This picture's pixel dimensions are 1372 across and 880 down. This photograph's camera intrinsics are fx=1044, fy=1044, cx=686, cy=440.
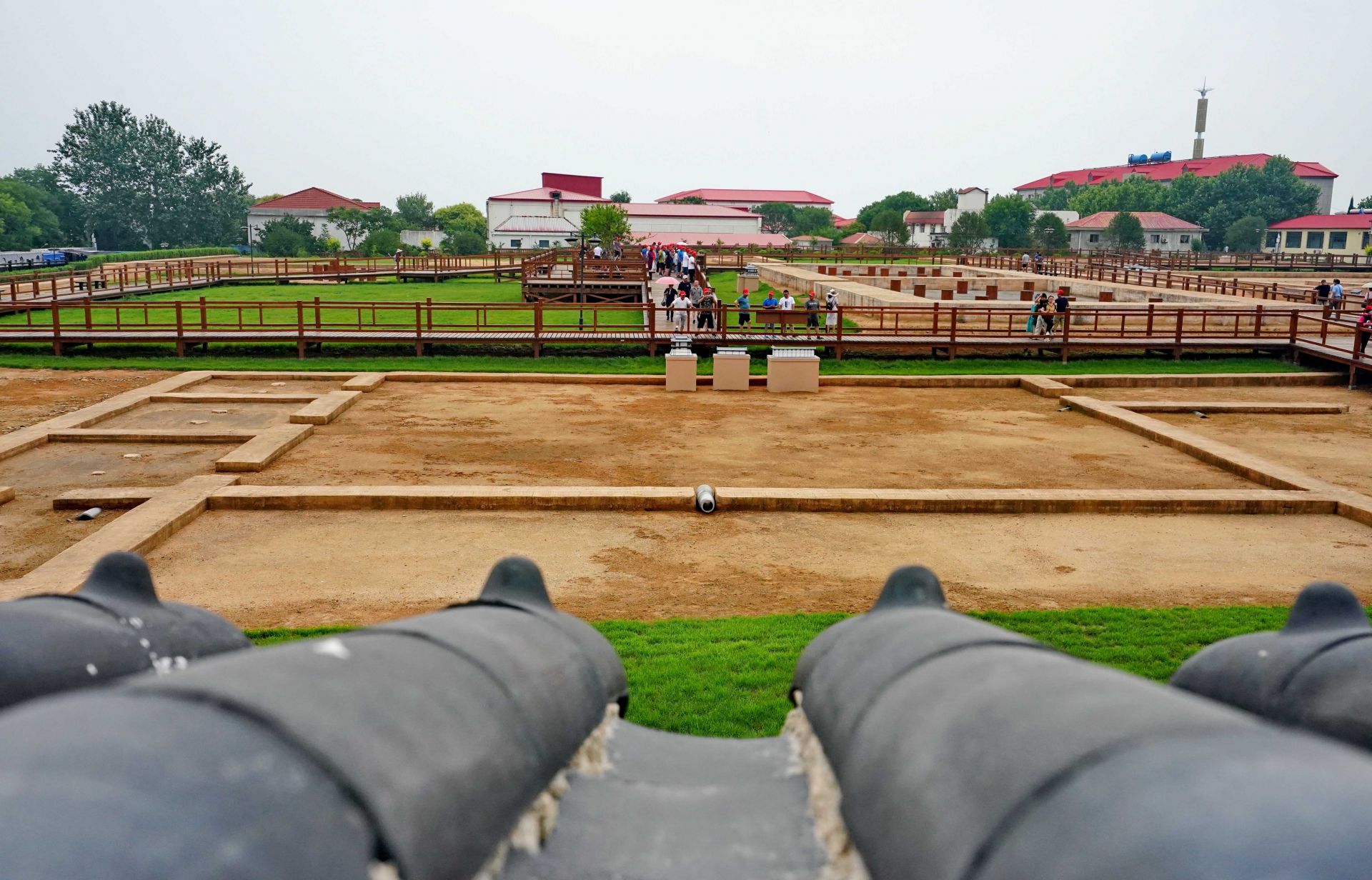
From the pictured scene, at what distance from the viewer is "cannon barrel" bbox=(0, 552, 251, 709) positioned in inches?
104

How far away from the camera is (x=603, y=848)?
2672 mm

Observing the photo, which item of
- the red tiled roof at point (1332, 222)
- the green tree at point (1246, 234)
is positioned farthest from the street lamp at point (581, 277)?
the red tiled roof at point (1332, 222)

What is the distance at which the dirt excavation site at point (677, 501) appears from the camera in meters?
9.12

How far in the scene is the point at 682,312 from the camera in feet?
84.2

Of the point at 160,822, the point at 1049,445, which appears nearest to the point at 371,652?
the point at 160,822

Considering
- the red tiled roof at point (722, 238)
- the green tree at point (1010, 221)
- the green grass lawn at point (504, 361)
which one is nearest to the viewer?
the green grass lawn at point (504, 361)

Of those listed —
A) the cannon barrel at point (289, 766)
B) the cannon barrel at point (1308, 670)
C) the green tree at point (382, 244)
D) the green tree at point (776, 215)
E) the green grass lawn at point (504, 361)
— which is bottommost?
the green grass lawn at point (504, 361)

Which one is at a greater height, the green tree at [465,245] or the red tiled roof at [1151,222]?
the red tiled roof at [1151,222]

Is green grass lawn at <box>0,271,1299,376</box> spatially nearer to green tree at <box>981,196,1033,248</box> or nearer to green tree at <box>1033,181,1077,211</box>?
green tree at <box>981,196,1033,248</box>

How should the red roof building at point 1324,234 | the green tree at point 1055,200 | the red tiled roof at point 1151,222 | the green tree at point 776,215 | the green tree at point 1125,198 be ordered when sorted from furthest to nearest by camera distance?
the green tree at point 776,215 → the green tree at point 1055,200 → the green tree at point 1125,198 → the red tiled roof at point 1151,222 → the red roof building at point 1324,234

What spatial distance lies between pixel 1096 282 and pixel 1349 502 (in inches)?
1518

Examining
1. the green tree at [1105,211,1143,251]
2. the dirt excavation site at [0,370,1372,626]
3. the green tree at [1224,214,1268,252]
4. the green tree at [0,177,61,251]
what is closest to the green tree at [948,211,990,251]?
the green tree at [1105,211,1143,251]

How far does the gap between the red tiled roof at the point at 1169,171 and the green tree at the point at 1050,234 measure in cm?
3036

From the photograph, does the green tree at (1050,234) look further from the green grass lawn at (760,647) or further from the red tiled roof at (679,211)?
the green grass lawn at (760,647)
